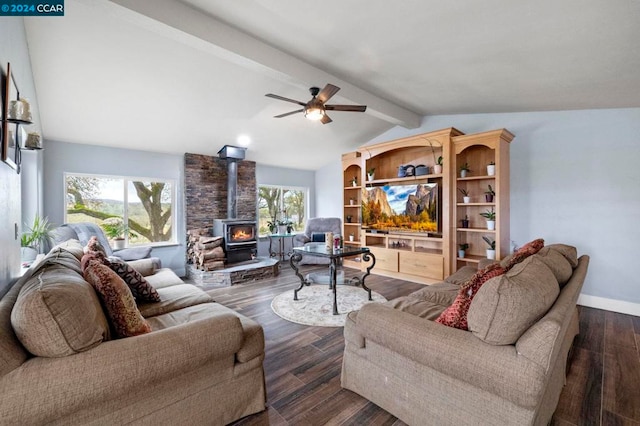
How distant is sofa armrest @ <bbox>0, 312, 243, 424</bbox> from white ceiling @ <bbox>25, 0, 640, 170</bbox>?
2.34m

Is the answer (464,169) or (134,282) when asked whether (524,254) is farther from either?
(134,282)

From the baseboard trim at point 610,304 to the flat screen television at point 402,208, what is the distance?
1.99 m

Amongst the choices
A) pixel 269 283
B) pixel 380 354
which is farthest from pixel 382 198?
pixel 380 354

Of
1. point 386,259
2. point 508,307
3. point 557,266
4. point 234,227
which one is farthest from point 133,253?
point 557,266

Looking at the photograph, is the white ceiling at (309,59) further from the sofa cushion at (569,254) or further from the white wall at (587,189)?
the sofa cushion at (569,254)

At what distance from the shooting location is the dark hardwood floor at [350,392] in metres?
1.75

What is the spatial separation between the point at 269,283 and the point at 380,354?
3.29m

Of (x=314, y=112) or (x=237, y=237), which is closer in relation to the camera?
(x=314, y=112)

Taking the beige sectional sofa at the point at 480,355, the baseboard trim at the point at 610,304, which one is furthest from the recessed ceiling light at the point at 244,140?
the baseboard trim at the point at 610,304

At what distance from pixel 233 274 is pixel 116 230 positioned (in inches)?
80.2

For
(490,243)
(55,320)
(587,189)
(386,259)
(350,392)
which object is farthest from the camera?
(386,259)

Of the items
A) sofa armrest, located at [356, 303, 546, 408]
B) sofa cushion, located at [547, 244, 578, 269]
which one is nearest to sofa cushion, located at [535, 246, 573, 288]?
sofa cushion, located at [547, 244, 578, 269]

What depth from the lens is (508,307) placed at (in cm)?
126

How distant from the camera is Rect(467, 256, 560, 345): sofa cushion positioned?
4.16 ft
